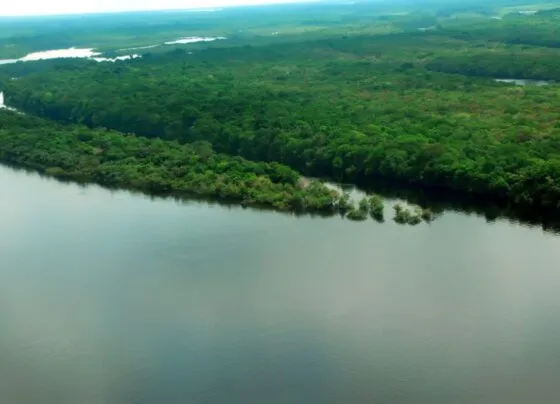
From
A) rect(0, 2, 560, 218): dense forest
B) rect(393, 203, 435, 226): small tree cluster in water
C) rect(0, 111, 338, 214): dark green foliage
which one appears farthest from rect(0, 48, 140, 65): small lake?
rect(393, 203, 435, 226): small tree cluster in water

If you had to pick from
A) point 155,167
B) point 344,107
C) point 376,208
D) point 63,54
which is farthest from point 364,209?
point 63,54

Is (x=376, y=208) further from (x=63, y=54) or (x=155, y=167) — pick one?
(x=63, y=54)

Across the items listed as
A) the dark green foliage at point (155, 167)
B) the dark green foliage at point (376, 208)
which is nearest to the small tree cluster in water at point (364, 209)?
the dark green foliage at point (376, 208)

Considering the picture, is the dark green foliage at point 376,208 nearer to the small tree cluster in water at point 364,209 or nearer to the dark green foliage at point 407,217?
the small tree cluster in water at point 364,209

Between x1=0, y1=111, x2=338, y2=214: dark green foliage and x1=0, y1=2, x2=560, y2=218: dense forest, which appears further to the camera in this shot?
x1=0, y1=2, x2=560, y2=218: dense forest

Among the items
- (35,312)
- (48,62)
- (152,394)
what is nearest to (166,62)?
(48,62)

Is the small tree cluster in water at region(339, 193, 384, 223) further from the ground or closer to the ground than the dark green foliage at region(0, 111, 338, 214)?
closer to the ground

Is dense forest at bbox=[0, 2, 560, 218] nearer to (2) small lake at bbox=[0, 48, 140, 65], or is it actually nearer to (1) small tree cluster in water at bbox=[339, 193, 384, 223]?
(1) small tree cluster in water at bbox=[339, 193, 384, 223]

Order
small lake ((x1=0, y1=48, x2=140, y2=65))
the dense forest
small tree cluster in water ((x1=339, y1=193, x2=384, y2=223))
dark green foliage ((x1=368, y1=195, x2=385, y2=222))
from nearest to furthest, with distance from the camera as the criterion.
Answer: small tree cluster in water ((x1=339, y1=193, x2=384, y2=223)) < dark green foliage ((x1=368, y1=195, x2=385, y2=222)) < the dense forest < small lake ((x1=0, y1=48, x2=140, y2=65))
